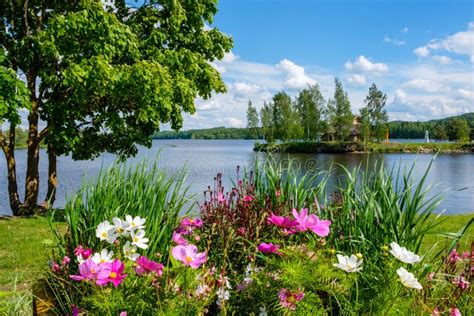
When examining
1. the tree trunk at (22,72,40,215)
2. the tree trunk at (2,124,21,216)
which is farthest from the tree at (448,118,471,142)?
the tree trunk at (2,124,21,216)

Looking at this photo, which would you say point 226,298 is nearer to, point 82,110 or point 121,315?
point 121,315

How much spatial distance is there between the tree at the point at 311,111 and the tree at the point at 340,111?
2583 millimetres

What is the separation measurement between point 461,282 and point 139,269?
211cm

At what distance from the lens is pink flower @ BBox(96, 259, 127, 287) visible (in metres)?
2.18

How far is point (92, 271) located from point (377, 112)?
76.8m

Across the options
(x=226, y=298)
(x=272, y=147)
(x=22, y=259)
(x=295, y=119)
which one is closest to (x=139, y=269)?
(x=226, y=298)

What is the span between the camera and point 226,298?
8.64 ft

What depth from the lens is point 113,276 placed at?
2.22 m

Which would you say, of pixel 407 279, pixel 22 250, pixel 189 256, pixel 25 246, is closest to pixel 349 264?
pixel 407 279

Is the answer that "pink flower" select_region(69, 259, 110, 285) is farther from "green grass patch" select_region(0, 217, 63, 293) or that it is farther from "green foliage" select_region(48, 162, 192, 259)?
"green grass patch" select_region(0, 217, 63, 293)

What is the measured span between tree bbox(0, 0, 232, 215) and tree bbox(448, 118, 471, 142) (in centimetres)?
8804

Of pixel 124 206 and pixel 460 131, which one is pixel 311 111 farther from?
pixel 124 206

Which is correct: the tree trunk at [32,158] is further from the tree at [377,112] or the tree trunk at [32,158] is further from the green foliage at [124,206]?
the tree at [377,112]

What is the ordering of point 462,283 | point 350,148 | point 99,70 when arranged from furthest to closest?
point 350,148, point 99,70, point 462,283
